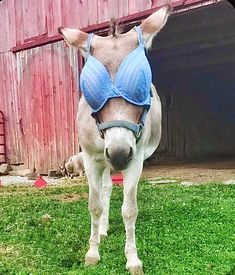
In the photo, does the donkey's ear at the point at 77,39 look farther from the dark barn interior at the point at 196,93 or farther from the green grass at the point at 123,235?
the dark barn interior at the point at 196,93

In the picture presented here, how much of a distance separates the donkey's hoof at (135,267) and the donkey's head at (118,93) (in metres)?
→ 0.73

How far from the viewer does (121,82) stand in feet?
9.93

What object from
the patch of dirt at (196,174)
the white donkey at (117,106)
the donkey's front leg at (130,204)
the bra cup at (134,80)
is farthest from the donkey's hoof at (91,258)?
the patch of dirt at (196,174)

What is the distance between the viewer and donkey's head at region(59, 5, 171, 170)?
2.93 meters

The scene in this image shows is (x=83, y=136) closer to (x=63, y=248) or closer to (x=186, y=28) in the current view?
(x=63, y=248)

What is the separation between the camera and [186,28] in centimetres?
1223

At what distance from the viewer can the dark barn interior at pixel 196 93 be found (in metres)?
14.1

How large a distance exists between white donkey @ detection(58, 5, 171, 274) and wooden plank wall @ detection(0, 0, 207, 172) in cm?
625

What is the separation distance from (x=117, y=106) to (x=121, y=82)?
0.46 ft

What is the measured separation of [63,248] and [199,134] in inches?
493

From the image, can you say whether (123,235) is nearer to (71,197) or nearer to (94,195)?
(94,195)

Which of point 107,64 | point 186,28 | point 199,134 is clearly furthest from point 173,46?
point 107,64

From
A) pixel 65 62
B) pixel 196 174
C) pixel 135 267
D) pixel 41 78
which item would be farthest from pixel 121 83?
pixel 41 78

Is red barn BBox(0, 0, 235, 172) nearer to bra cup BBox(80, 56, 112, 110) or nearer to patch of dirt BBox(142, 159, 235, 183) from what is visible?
patch of dirt BBox(142, 159, 235, 183)
